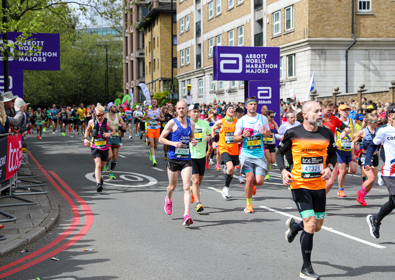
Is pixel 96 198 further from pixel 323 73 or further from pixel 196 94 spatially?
pixel 196 94

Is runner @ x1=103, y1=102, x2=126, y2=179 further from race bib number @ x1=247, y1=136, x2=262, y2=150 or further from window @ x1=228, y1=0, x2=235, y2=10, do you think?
window @ x1=228, y1=0, x2=235, y2=10

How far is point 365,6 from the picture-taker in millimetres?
30156

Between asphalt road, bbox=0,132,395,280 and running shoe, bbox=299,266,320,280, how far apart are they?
0.31 ft

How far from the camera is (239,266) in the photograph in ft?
18.2

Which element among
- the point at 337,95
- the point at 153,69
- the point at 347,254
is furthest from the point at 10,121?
the point at 153,69

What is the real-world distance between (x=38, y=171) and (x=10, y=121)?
5.39 m

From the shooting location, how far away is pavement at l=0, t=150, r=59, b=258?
6531mm

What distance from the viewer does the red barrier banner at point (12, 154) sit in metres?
8.37

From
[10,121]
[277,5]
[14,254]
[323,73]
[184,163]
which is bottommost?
[14,254]

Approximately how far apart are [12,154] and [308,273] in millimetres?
5804

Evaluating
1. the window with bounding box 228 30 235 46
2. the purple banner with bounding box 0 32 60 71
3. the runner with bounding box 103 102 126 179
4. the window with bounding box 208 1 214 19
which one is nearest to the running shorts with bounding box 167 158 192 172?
the runner with bounding box 103 102 126 179

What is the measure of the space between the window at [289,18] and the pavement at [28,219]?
23213 mm

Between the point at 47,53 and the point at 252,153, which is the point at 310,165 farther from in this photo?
the point at 47,53

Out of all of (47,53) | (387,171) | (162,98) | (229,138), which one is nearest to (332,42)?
(47,53)
